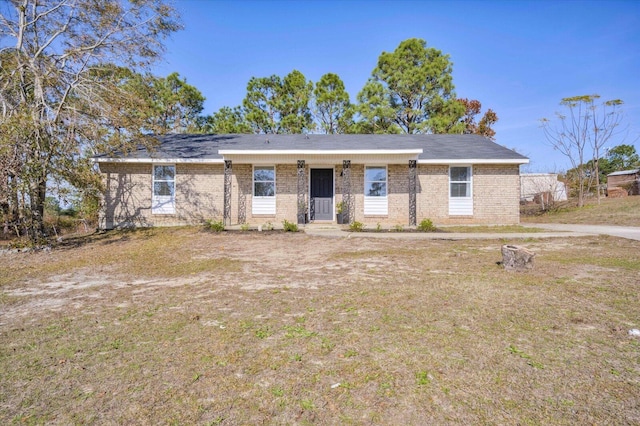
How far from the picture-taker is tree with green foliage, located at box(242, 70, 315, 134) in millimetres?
28486

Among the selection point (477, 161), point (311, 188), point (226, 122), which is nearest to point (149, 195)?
point (311, 188)

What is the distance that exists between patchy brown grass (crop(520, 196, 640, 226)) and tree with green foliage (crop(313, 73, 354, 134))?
15313 millimetres

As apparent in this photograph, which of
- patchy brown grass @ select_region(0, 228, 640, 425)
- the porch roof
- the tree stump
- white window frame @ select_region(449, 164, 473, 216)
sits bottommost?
patchy brown grass @ select_region(0, 228, 640, 425)

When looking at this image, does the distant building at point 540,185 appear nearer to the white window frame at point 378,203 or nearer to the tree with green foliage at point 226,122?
the white window frame at point 378,203

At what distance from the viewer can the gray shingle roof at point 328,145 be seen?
14094 millimetres

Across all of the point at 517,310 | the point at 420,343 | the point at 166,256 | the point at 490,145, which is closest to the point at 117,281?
the point at 166,256

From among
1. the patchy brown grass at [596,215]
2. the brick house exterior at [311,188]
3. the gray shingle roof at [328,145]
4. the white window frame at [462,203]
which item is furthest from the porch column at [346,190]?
the patchy brown grass at [596,215]

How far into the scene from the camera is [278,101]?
28859 millimetres

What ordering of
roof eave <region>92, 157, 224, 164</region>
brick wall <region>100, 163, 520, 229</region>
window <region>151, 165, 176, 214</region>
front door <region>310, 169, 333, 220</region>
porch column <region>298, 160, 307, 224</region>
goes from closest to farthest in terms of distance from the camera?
roof eave <region>92, 157, 224, 164</region> → porch column <region>298, 160, 307, 224</region> → window <region>151, 165, 176, 214</region> → brick wall <region>100, 163, 520, 229</region> → front door <region>310, 169, 333, 220</region>

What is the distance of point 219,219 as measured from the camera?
1417 centimetres

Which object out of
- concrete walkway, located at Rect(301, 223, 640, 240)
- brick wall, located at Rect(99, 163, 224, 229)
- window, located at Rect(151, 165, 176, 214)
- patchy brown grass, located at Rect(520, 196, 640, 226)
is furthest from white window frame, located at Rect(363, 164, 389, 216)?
window, located at Rect(151, 165, 176, 214)

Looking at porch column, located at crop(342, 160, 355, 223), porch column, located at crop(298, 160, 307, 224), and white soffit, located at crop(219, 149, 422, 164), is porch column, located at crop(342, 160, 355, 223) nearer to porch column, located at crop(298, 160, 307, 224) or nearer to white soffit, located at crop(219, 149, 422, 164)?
white soffit, located at crop(219, 149, 422, 164)

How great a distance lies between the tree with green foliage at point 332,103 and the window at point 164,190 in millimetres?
16519

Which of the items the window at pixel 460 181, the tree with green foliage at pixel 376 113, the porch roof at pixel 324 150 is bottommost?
the window at pixel 460 181
